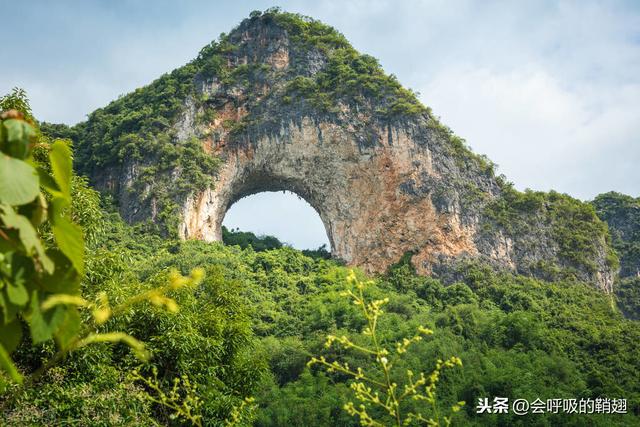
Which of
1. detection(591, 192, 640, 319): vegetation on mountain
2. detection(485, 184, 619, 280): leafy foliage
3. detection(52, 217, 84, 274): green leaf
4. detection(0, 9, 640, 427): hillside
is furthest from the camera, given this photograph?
detection(591, 192, 640, 319): vegetation on mountain

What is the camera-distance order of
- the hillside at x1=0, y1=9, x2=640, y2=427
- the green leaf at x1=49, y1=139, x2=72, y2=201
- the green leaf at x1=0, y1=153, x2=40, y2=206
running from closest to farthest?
the green leaf at x1=0, y1=153, x2=40, y2=206 < the green leaf at x1=49, y1=139, x2=72, y2=201 < the hillside at x1=0, y1=9, x2=640, y2=427

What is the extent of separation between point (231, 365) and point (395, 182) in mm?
18368

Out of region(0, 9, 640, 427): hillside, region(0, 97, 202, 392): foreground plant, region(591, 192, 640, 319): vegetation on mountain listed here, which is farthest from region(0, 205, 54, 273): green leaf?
region(591, 192, 640, 319): vegetation on mountain

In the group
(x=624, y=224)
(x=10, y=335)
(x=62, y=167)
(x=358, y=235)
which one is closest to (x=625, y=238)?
(x=624, y=224)

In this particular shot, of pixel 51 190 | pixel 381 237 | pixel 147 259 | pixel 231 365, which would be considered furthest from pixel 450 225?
pixel 51 190

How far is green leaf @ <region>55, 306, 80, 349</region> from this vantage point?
93 centimetres

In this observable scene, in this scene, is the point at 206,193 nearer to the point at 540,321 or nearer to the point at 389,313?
the point at 389,313

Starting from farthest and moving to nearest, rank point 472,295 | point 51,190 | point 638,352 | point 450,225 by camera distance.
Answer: point 450,225 → point 472,295 → point 638,352 → point 51,190

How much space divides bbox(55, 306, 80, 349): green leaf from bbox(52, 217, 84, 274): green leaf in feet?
0.21

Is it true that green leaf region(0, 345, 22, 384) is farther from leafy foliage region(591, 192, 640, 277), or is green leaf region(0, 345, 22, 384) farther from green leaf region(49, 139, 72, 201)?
leafy foliage region(591, 192, 640, 277)

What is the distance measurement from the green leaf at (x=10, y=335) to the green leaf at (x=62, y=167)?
0.22m

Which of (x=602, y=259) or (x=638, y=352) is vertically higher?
(x=602, y=259)

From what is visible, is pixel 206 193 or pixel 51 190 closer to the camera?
pixel 51 190

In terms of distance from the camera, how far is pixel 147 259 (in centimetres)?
2097
